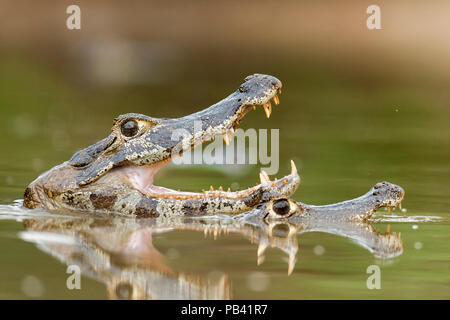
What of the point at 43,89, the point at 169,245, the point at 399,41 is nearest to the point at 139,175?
the point at 169,245

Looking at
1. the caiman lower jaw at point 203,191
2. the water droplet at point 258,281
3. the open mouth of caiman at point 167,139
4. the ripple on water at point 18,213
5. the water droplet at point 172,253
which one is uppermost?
the open mouth of caiman at point 167,139

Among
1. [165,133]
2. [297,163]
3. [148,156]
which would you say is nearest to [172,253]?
[148,156]

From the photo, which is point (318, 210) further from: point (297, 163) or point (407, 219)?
point (297, 163)

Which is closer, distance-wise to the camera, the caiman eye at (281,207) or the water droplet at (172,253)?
the water droplet at (172,253)

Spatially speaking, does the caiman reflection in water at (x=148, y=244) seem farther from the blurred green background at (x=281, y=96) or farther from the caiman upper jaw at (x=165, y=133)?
the caiman upper jaw at (x=165, y=133)

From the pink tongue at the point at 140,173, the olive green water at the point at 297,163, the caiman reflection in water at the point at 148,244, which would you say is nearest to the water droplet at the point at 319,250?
the olive green water at the point at 297,163
